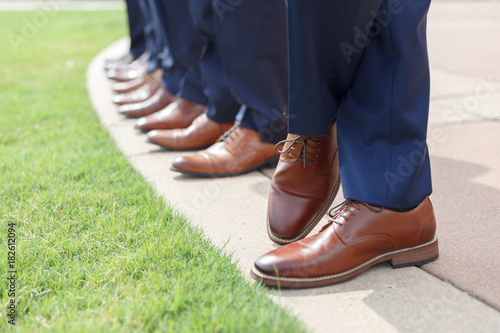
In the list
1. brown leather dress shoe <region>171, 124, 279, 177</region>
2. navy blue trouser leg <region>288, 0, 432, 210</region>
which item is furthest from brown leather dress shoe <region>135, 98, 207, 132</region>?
navy blue trouser leg <region>288, 0, 432, 210</region>

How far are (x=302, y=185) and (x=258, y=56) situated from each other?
693mm

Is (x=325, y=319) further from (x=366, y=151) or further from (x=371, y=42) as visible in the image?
(x=371, y=42)

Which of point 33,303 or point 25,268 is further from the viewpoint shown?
point 25,268

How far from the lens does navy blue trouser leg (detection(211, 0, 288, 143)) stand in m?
2.01

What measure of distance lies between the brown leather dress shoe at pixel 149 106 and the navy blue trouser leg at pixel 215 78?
0.82 metres

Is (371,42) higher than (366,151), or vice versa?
(371,42)

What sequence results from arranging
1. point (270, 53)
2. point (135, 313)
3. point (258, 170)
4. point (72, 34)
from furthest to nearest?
point (72, 34)
point (258, 170)
point (270, 53)
point (135, 313)

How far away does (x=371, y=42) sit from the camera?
134cm

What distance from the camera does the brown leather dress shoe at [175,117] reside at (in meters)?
2.83

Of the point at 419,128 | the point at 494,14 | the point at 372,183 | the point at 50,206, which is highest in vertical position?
the point at 419,128

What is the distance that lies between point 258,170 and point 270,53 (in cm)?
51

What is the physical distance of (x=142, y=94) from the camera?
3.61 metres

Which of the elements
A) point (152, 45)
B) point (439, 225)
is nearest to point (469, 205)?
point (439, 225)

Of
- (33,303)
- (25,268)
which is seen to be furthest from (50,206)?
(33,303)
